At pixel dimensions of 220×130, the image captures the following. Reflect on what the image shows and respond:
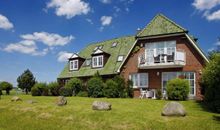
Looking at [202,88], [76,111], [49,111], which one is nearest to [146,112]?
[76,111]

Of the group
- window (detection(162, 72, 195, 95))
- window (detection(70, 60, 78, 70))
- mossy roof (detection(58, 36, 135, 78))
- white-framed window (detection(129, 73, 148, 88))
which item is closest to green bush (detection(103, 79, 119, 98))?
white-framed window (detection(129, 73, 148, 88))

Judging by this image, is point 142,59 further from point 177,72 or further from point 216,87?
point 216,87

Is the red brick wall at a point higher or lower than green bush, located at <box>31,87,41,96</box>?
higher

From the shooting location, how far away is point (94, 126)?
1812cm

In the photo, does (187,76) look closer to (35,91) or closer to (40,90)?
(40,90)

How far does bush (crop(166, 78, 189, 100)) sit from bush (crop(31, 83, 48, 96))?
21630 millimetres

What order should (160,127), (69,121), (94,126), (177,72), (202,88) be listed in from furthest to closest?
1. (177,72)
2. (202,88)
3. (69,121)
4. (94,126)
5. (160,127)

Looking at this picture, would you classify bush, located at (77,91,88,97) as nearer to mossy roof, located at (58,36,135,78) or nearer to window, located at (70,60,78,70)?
mossy roof, located at (58,36,135,78)

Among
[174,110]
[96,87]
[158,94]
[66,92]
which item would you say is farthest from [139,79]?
[174,110]

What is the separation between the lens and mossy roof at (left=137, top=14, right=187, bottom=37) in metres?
34.1

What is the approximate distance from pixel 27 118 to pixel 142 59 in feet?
58.6

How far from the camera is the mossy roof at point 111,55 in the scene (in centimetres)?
4003

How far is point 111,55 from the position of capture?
139ft

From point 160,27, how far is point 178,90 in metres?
9.24
